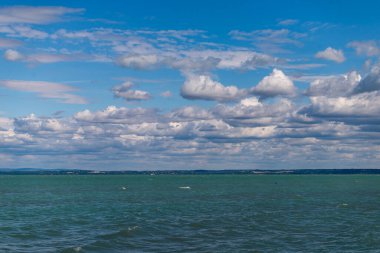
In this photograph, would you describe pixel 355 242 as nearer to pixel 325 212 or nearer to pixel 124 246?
pixel 124 246

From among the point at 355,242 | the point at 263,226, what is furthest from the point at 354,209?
the point at 355,242

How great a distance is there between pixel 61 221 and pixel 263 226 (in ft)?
95.2

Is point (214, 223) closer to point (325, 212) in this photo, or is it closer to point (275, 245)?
point (275, 245)

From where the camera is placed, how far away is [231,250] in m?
50.6

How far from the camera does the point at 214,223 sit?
70625mm

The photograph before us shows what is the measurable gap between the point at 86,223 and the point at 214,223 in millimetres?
17705

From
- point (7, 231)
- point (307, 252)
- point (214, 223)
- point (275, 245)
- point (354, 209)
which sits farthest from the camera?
point (354, 209)

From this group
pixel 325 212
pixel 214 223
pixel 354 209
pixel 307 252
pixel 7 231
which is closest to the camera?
pixel 307 252

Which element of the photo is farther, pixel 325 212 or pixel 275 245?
pixel 325 212

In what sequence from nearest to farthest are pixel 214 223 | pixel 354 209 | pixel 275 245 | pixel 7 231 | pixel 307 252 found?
pixel 307 252
pixel 275 245
pixel 7 231
pixel 214 223
pixel 354 209

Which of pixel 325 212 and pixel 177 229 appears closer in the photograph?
pixel 177 229

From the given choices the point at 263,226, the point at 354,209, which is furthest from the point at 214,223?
the point at 354,209

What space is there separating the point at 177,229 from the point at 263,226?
38.1 ft

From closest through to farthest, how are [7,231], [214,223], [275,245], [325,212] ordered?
1. [275,245]
2. [7,231]
3. [214,223]
4. [325,212]
